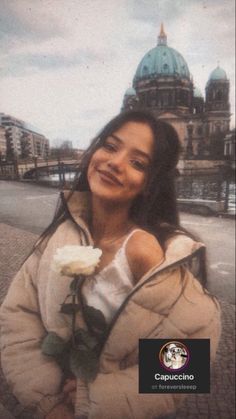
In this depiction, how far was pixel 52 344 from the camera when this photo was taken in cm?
159

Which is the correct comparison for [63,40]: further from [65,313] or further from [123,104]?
[65,313]

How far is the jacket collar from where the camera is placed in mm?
1529

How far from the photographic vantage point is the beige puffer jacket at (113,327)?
1.54 m

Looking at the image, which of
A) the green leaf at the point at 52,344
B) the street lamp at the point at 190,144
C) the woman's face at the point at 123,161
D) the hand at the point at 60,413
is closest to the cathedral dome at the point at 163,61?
the street lamp at the point at 190,144

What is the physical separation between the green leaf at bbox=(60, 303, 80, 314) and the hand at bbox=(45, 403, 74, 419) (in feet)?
1.33

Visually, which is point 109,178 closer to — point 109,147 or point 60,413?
point 109,147

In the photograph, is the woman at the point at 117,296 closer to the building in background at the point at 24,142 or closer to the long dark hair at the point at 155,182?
the long dark hair at the point at 155,182

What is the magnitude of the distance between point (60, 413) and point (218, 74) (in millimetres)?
1769

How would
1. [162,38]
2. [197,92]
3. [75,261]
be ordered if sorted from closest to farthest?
[75,261]
[162,38]
[197,92]

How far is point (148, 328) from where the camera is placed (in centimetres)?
159

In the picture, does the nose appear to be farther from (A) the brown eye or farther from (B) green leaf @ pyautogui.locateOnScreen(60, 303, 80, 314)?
(B) green leaf @ pyautogui.locateOnScreen(60, 303, 80, 314)

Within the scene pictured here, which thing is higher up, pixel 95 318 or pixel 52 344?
pixel 95 318

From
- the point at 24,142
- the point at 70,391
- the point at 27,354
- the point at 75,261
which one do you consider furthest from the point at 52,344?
the point at 24,142

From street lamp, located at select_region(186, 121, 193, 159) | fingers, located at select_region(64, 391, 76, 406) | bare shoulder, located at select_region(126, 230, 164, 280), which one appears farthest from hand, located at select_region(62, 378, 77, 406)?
street lamp, located at select_region(186, 121, 193, 159)
